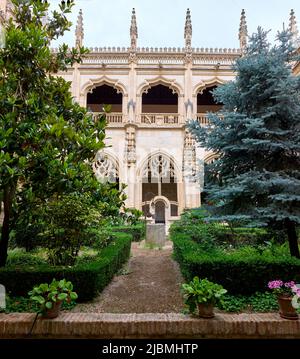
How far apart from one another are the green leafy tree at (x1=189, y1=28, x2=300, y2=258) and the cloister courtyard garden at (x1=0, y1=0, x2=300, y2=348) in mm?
29

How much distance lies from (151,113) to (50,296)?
17.1m

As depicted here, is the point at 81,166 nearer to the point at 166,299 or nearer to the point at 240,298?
the point at 166,299

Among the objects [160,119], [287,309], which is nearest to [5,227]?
[287,309]

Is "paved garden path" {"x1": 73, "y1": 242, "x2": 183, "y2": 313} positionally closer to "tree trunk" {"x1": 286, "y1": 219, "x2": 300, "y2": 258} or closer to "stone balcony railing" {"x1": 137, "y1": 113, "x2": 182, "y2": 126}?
"tree trunk" {"x1": 286, "y1": 219, "x2": 300, "y2": 258}

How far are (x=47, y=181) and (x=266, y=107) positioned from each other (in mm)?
5229

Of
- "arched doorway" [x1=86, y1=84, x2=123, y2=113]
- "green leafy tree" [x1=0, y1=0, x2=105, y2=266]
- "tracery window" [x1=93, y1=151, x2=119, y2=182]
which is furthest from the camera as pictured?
"arched doorway" [x1=86, y1=84, x2=123, y2=113]

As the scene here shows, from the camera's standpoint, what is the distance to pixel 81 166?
4.34 m

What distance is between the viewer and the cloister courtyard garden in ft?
11.2

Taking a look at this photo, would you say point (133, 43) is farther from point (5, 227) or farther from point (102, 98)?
point (5, 227)

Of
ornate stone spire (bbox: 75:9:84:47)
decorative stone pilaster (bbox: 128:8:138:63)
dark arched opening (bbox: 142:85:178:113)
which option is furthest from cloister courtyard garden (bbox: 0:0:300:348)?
dark arched opening (bbox: 142:85:178:113)

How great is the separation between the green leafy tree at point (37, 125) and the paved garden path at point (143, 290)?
6.67 ft

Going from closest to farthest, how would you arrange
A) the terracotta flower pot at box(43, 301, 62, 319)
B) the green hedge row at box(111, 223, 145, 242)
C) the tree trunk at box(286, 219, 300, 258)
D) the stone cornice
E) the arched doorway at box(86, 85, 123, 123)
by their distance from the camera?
1. the terracotta flower pot at box(43, 301, 62, 319)
2. the tree trunk at box(286, 219, 300, 258)
3. the green hedge row at box(111, 223, 145, 242)
4. the stone cornice
5. the arched doorway at box(86, 85, 123, 123)

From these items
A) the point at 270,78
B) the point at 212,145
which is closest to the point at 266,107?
the point at 270,78
